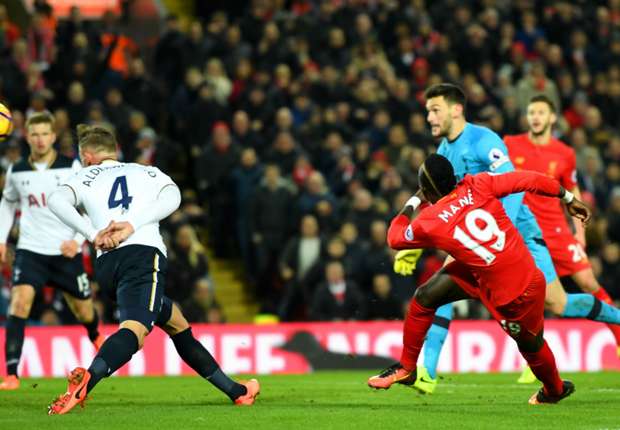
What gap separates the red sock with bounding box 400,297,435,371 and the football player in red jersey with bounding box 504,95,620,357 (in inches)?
116

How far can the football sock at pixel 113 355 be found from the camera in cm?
902

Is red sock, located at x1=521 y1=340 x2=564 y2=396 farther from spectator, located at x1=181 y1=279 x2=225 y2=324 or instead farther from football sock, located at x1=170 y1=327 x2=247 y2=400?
spectator, located at x1=181 y1=279 x2=225 y2=324

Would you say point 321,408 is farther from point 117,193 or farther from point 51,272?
point 51,272

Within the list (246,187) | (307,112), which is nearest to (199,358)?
(246,187)

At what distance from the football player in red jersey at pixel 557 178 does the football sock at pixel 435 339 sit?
6.22 feet

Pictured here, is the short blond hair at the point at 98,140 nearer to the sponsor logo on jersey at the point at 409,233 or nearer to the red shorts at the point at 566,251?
the sponsor logo on jersey at the point at 409,233

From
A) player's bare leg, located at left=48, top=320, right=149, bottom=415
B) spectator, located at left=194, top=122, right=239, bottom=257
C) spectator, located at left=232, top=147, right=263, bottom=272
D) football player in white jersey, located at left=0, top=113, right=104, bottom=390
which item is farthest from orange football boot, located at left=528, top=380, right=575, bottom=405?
spectator, located at left=194, top=122, right=239, bottom=257

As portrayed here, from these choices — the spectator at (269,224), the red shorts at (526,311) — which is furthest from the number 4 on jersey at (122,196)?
the spectator at (269,224)

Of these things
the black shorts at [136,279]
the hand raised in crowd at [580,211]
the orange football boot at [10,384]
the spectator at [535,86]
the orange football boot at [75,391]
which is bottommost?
the orange football boot at [10,384]

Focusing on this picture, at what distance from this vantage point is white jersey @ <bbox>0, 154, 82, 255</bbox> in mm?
12453

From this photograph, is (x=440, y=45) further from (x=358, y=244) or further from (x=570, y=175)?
(x=570, y=175)

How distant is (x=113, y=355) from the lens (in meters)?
9.12

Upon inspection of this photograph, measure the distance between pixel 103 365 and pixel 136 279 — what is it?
67cm

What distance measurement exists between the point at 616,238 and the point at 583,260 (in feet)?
22.4
